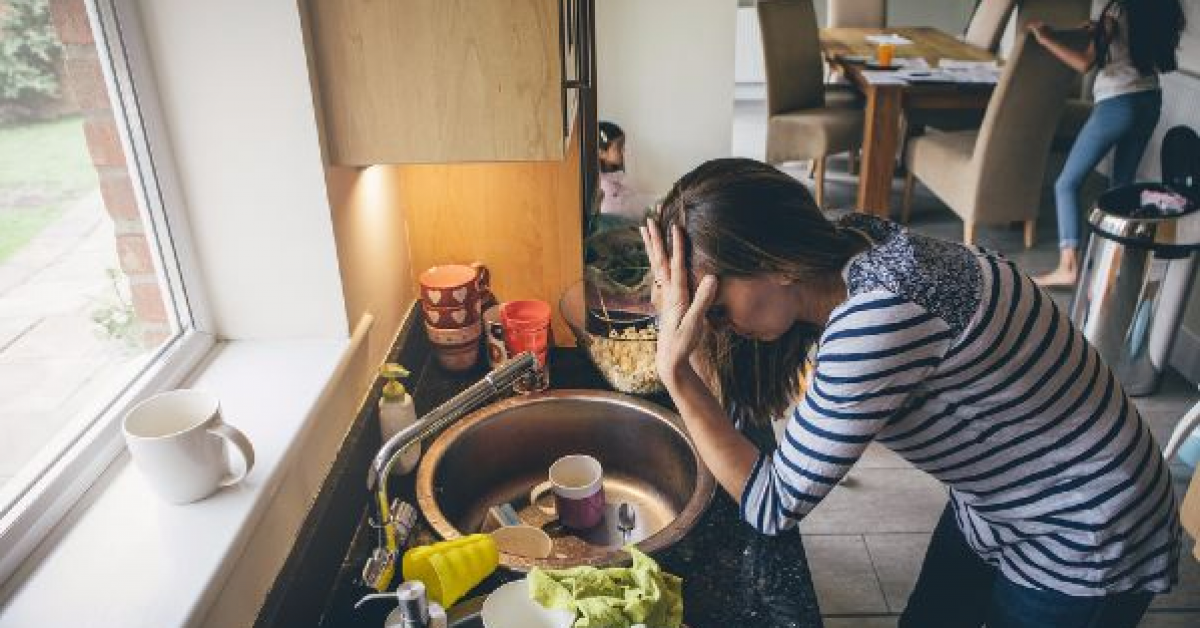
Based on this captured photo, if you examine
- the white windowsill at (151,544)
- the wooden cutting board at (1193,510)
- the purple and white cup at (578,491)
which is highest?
the white windowsill at (151,544)

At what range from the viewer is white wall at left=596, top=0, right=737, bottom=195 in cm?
399

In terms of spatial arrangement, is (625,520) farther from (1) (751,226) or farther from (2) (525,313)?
(1) (751,226)

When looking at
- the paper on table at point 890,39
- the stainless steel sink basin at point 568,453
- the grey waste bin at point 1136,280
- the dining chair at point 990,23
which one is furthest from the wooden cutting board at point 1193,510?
the dining chair at point 990,23

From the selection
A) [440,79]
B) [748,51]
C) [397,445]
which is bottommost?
[748,51]

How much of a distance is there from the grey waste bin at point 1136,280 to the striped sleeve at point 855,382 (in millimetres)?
2111

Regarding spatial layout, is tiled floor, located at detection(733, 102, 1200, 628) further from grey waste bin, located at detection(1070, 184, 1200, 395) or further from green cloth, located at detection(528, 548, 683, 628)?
green cloth, located at detection(528, 548, 683, 628)

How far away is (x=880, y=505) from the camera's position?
2.32 metres

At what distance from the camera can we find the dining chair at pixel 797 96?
4.08 m

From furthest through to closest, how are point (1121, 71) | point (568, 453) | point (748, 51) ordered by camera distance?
1. point (748, 51)
2. point (1121, 71)
3. point (568, 453)

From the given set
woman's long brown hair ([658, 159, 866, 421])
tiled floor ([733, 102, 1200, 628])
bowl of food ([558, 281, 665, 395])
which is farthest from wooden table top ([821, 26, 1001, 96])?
woman's long brown hair ([658, 159, 866, 421])

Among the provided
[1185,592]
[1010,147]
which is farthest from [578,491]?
[1010,147]

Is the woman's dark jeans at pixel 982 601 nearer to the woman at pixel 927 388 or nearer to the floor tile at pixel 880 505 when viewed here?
the woman at pixel 927 388

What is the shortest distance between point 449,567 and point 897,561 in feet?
4.97

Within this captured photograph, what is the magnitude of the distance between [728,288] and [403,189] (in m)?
0.80
